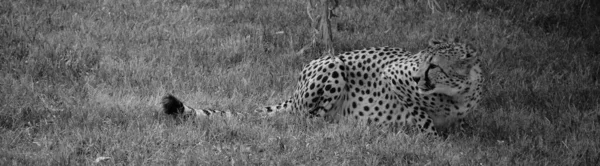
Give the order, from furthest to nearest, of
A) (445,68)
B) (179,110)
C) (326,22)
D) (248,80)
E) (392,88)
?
(248,80) < (326,22) < (392,88) < (179,110) < (445,68)

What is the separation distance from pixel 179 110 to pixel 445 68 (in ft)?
6.88

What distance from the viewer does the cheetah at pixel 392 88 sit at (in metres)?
5.76

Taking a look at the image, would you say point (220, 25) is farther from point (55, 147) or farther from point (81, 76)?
point (55, 147)

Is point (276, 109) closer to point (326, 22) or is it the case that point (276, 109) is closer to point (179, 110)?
point (179, 110)

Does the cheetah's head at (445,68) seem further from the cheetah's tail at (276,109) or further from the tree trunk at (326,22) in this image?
the tree trunk at (326,22)

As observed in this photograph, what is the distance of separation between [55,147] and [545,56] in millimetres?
5768

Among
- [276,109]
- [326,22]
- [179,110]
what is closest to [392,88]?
[276,109]

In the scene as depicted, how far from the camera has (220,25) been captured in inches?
364

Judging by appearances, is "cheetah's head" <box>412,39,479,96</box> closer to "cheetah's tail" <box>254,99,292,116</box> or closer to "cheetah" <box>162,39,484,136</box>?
"cheetah" <box>162,39,484,136</box>

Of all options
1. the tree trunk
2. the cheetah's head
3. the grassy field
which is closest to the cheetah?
the cheetah's head

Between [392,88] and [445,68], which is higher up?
[445,68]

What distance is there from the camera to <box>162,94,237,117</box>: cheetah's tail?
19.4 feet

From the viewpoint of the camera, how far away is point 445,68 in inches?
224

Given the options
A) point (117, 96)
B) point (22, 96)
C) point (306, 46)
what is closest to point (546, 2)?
point (306, 46)
